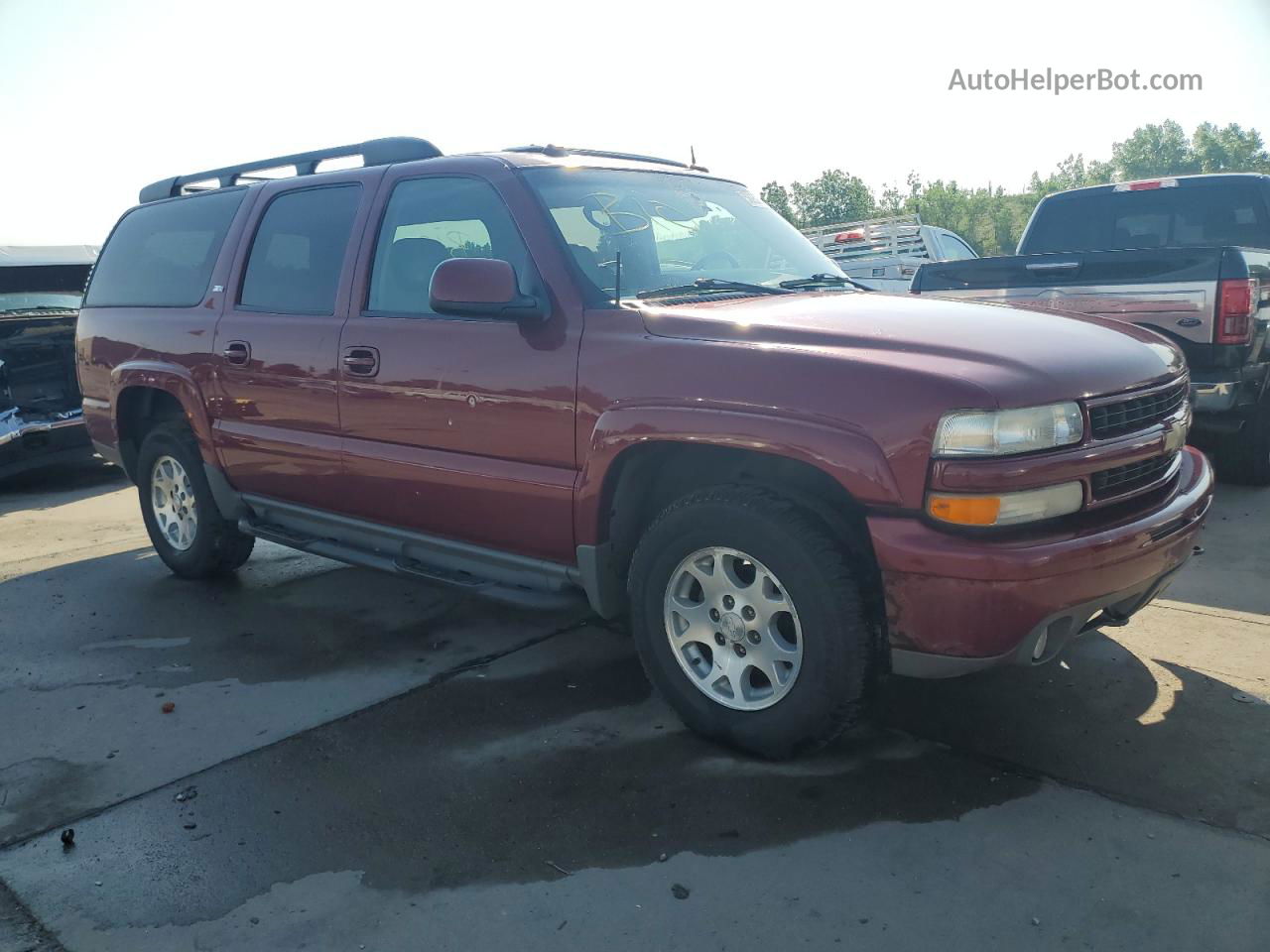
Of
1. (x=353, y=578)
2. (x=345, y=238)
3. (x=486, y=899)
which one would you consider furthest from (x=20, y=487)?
(x=486, y=899)

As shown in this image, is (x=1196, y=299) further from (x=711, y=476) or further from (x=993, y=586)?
(x=993, y=586)

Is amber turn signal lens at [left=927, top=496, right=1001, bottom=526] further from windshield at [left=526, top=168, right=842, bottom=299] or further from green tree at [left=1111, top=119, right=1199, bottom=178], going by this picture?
green tree at [left=1111, top=119, right=1199, bottom=178]

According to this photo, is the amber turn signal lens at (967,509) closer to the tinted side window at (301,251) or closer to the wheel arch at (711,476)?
the wheel arch at (711,476)

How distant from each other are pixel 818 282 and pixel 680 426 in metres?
1.29

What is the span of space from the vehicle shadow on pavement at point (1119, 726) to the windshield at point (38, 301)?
7561mm

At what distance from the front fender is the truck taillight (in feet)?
12.5

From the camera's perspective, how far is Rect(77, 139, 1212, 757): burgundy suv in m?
2.76

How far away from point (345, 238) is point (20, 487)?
18.7 ft

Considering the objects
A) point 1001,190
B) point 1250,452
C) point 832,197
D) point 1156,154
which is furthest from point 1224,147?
point 1250,452

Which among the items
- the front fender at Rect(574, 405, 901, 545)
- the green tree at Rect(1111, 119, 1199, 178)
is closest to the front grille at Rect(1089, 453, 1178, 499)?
the front fender at Rect(574, 405, 901, 545)

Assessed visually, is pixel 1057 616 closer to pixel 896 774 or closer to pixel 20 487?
pixel 896 774

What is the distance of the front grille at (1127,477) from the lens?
2.90 m

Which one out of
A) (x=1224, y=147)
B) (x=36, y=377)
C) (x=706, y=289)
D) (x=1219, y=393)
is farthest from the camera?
(x=1224, y=147)

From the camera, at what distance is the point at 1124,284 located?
5770 mm
